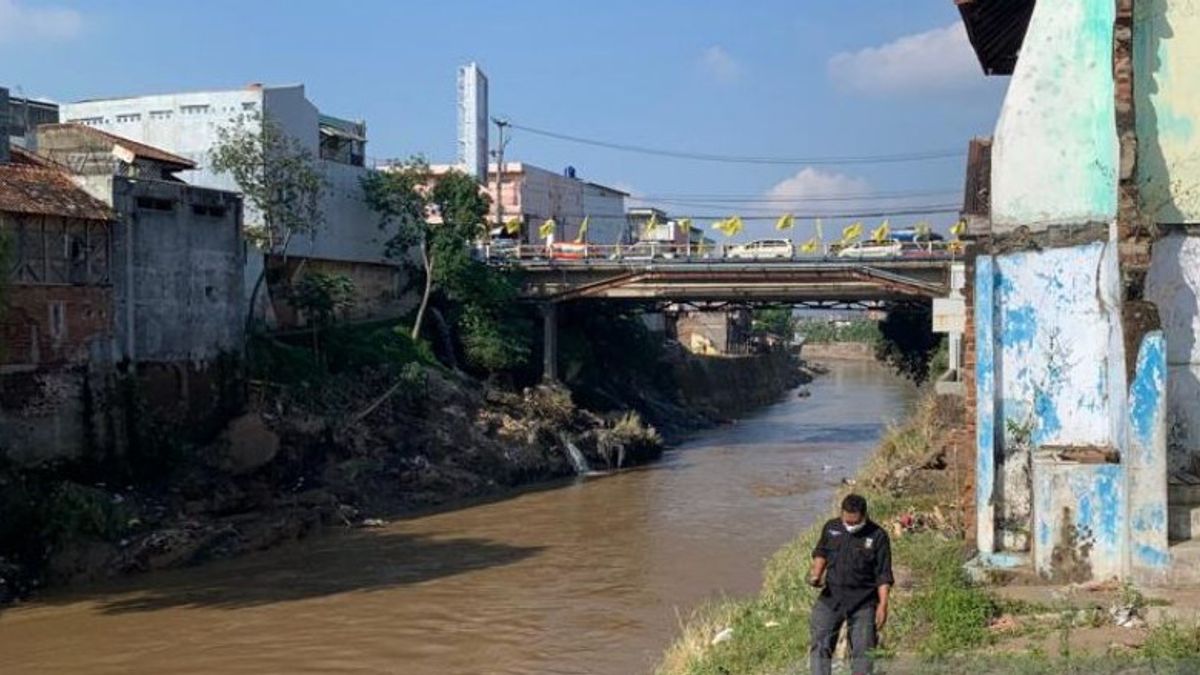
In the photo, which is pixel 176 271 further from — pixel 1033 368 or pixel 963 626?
pixel 963 626

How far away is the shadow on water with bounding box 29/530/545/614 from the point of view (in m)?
19.5

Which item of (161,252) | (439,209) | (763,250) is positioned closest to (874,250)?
(763,250)

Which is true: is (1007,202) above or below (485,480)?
above

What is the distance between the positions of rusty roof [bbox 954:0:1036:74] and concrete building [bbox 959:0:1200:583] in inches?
59.1

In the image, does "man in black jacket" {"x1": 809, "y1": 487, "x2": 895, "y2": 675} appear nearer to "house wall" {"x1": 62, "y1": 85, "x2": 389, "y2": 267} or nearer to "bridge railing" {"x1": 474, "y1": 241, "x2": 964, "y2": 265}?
"bridge railing" {"x1": 474, "y1": 241, "x2": 964, "y2": 265}

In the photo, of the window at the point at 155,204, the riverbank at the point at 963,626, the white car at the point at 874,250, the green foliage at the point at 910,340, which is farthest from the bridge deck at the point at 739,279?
the riverbank at the point at 963,626

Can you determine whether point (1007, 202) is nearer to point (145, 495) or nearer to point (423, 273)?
point (145, 495)

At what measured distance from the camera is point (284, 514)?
25.0 m

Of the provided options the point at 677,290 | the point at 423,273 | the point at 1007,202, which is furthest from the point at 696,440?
the point at 1007,202

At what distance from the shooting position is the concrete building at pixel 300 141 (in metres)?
36.4

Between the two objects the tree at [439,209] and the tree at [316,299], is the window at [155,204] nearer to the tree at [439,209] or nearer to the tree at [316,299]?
the tree at [316,299]

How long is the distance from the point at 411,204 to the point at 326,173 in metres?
2.98

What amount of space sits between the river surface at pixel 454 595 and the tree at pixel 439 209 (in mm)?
9871

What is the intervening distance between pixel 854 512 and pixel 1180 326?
16.3 feet
